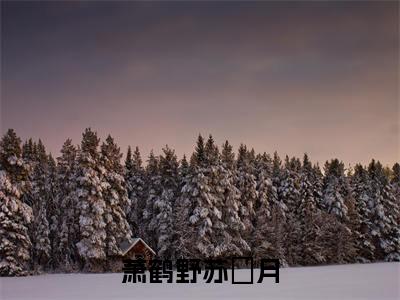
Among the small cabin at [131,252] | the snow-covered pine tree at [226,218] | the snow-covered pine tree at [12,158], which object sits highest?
the snow-covered pine tree at [12,158]

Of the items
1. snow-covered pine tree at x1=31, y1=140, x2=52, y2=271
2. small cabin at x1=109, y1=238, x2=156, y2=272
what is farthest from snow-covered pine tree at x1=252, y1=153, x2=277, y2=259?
snow-covered pine tree at x1=31, y1=140, x2=52, y2=271

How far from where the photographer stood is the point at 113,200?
184ft

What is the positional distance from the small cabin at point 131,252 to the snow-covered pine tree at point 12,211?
824 cm

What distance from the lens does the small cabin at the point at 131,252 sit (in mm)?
54906

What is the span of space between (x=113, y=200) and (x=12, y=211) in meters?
10.3

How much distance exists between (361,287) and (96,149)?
33797 mm

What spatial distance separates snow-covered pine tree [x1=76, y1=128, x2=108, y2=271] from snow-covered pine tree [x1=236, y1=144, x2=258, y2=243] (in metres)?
17.5

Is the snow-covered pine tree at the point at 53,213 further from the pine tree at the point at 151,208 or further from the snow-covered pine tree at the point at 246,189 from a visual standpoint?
the snow-covered pine tree at the point at 246,189

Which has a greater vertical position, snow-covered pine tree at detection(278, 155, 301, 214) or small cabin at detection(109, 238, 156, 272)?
snow-covered pine tree at detection(278, 155, 301, 214)

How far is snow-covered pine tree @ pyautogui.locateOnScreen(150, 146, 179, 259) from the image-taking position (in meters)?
60.5

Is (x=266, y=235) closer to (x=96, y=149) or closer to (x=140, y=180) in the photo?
(x=140, y=180)

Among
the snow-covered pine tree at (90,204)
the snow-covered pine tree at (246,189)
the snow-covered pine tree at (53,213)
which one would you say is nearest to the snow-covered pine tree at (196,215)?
the snow-covered pine tree at (246,189)

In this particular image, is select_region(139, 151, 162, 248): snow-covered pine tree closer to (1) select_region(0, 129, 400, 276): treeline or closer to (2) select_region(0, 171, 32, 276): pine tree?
(1) select_region(0, 129, 400, 276): treeline

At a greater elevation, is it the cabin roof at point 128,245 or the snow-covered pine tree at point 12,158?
the snow-covered pine tree at point 12,158
